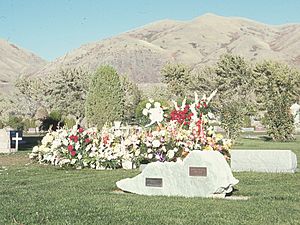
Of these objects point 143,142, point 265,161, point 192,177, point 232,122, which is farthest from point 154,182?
point 232,122

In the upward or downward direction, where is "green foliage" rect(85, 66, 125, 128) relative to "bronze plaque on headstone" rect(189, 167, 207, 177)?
upward

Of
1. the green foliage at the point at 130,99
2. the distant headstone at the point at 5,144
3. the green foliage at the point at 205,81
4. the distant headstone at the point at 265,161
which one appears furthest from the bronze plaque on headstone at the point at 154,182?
the green foliage at the point at 205,81

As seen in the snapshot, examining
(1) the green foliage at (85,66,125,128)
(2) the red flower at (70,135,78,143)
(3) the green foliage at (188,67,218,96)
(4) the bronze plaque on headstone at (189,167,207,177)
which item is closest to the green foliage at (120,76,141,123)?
(3) the green foliage at (188,67,218,96)

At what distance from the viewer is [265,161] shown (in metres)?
14.0

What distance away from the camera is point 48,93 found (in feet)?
225

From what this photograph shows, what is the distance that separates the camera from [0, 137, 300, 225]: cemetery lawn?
7.13 metres

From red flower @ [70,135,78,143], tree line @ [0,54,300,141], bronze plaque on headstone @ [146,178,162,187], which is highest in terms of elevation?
tree line @ [0,54,300,141]

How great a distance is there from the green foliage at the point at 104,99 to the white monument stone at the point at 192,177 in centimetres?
2190

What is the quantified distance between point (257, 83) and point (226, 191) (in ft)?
192

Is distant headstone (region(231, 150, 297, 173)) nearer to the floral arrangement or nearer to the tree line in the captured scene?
the floral arrangement

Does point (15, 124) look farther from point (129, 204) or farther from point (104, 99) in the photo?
point (129, 204)

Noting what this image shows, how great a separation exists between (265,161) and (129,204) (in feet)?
21.3

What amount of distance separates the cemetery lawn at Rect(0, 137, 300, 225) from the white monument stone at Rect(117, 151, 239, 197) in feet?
1.15

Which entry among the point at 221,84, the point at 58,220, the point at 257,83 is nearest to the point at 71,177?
the point at 58,220
